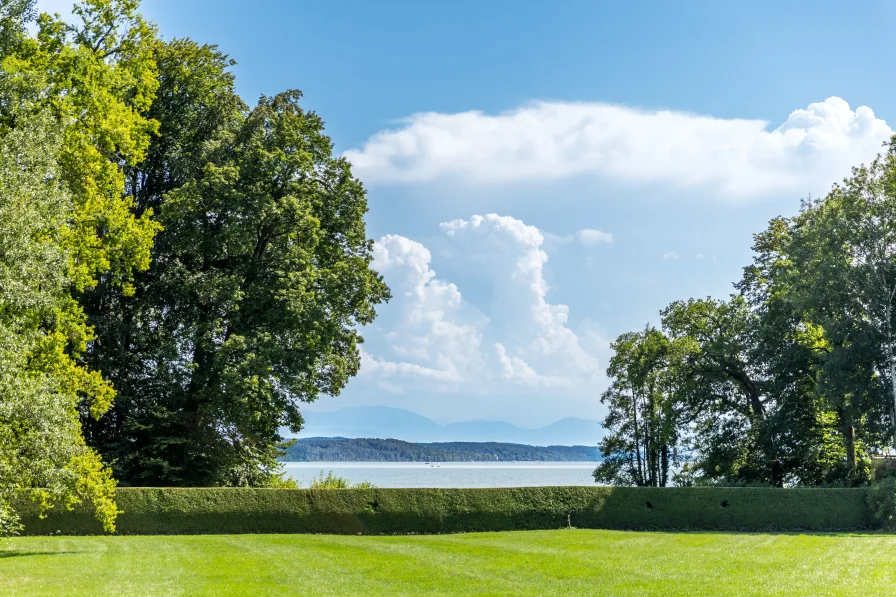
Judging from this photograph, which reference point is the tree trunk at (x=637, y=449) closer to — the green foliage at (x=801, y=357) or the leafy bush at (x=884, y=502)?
the green foliage at (x=801, y=357)

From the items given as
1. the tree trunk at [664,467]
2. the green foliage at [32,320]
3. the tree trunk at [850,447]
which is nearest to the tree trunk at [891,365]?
the tree trunk at [850,447]

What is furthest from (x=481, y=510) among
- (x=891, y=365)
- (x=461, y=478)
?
(x=461, y=478)

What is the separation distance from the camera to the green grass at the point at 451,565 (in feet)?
50.2

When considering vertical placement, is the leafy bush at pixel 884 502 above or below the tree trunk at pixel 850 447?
below

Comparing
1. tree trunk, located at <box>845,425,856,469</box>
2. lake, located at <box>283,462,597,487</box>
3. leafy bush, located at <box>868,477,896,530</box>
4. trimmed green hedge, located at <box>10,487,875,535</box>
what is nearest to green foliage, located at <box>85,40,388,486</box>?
trimmed green hedge, located at <box>10,487,875,535</box>

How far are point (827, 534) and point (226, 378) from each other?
2255 centimetres

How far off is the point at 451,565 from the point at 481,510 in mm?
11329

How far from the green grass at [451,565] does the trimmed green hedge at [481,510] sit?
2.12m

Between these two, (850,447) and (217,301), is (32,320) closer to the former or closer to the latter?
(217,301)

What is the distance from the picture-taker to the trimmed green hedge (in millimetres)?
27844

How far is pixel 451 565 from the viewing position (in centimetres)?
1900

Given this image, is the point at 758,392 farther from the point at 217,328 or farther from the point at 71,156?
the point at 71,156

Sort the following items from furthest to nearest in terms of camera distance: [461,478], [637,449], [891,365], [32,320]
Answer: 1. [461,478]
2. [637,449]
3. [891,365]
4. [32,320]

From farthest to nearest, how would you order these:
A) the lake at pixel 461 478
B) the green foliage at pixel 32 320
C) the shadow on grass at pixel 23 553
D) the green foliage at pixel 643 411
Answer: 1. the lake at pixel 461 478
2. the green foliage at pixel 643 411
3. the shadow on grass at pixel 23 553
4. the green foliage at pixel 32 320
